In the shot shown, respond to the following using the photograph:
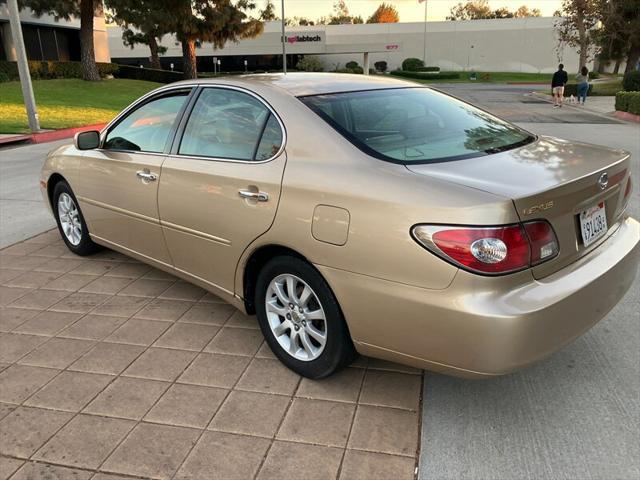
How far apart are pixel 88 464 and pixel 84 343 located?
1.23 m

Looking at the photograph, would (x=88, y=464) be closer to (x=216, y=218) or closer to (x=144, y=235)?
(x=216, y=218)

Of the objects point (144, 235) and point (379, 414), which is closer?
point (379, 414)

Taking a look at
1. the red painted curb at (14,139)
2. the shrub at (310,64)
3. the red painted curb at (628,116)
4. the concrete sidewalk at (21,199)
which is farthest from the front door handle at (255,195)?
the shrub at (310,64)

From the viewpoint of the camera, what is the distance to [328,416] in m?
2.82

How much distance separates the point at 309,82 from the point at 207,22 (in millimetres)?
30228

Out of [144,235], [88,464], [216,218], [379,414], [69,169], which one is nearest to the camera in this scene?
[88,464]

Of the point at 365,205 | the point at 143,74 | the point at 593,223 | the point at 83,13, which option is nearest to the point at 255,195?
the point at 365,205

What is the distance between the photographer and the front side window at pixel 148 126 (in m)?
3.87

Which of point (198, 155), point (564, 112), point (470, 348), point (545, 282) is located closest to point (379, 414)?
point (470, 348)

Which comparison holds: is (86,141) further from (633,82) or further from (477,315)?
(633,82)

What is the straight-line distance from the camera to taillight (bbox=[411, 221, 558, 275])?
2275 millimetres

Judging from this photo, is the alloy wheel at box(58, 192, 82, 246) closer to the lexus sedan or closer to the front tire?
the lexus sedan

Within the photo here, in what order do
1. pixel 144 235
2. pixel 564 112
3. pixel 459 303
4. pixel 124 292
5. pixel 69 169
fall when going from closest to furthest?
pixel 459 303
pixel 144 235
pixel 124 292
pixel 69 169
pixel 564 112

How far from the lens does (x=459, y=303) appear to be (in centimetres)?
231
